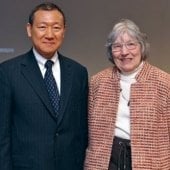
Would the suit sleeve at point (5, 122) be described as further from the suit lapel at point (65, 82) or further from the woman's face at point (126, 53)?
the woman's face at point (126, 53)

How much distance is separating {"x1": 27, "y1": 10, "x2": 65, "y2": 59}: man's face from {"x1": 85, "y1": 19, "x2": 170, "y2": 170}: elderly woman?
0.28 metres

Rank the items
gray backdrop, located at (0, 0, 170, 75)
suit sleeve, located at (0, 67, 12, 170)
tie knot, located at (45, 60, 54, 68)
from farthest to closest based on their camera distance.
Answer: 1. gray backdrop, located at (0, 0, 170, 75)
2. tie knot, located at (45, 60, 54, 68)
3. suit sleeve, located at (0, 67, 12, 170)

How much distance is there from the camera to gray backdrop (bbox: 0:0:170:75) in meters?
3.48

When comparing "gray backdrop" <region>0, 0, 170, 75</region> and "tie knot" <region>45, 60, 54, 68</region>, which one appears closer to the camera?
"tie knot" <region>45, 60, 54, 68</region>

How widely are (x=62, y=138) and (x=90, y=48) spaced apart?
1.63 m

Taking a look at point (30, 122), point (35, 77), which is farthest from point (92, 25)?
point (30, 122)

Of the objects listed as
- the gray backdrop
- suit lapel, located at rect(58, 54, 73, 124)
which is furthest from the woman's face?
the gray backdrop

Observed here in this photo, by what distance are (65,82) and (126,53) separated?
343mm

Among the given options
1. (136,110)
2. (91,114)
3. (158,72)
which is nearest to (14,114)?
(91,114)

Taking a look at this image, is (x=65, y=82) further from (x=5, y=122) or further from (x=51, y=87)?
(x=5, y=122)

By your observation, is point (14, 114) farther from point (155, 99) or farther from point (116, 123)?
point (155, 99)

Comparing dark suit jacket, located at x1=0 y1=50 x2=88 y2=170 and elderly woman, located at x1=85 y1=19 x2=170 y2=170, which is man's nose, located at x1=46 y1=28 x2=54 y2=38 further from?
elderly woman, located at x1=85 y1=19 x2=170 y2=170

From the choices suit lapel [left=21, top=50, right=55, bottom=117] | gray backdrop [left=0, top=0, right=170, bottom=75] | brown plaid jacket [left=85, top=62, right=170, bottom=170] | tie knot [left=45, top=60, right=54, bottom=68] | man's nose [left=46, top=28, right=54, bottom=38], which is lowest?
brown plaid jacket [left=85, top=62, right=170, bottom=170]

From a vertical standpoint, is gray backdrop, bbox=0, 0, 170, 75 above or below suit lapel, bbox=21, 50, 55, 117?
above
